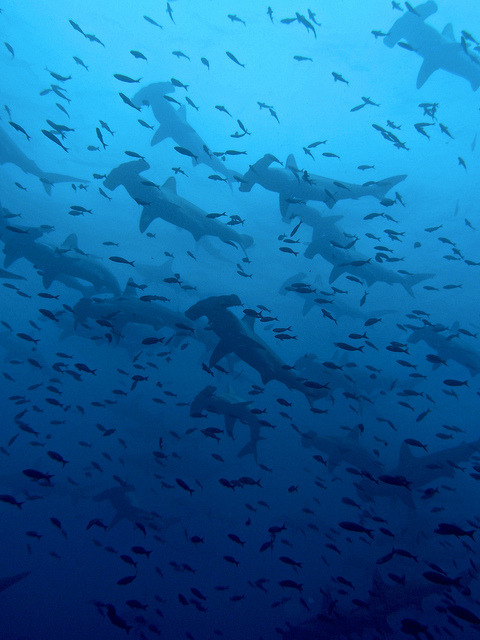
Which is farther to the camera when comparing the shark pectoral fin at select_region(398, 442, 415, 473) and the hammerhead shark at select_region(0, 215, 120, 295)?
the shark pectoral fin at select_region(398, 442, 415, 473)

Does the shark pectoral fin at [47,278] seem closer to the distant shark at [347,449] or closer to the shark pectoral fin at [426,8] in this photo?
the distant shark at [347,449]

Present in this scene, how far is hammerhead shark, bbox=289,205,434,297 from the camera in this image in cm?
1580

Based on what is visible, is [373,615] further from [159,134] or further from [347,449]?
[159,134]

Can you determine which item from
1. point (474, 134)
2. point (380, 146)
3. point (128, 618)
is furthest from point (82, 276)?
point (474, 134)

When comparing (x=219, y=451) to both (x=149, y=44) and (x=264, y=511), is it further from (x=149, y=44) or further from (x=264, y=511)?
(x=149, y=44)

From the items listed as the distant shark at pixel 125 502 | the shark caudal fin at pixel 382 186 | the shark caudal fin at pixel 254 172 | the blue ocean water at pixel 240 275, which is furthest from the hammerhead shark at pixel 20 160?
the distant shark at pixel 125 502

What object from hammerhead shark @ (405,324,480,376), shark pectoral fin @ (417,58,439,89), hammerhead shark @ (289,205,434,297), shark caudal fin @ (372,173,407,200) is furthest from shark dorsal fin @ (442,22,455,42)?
hammerhead shark @ (405,324,480,376)

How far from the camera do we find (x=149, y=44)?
19.3 m

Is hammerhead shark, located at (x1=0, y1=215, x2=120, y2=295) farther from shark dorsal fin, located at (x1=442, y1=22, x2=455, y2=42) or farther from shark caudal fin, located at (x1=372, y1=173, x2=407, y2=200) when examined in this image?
shark dorsal fin, located at (x1=442, y1=22, x2=455, y2=42)

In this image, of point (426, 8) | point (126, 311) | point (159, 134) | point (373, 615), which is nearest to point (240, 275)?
point (159, 134)

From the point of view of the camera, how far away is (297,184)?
11445mm

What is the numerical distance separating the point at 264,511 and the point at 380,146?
65.1 ft

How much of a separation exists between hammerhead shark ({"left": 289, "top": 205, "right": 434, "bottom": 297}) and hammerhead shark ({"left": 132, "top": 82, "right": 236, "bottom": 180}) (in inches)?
159

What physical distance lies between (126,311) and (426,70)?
15415 millimetres
